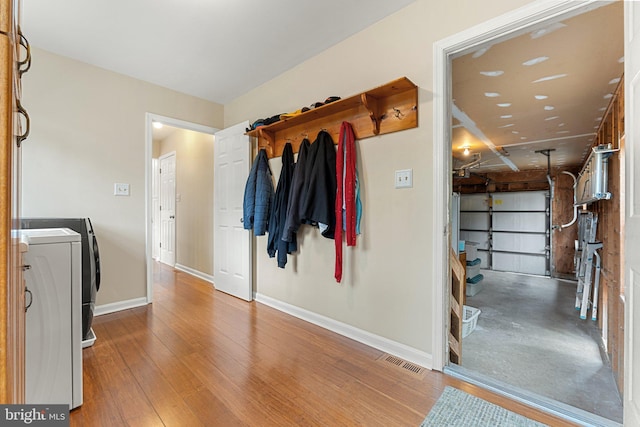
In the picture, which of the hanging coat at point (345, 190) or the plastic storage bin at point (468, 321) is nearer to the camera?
the hanging coat at point (345, 190)

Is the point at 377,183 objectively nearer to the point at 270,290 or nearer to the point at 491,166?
the point at 270,290

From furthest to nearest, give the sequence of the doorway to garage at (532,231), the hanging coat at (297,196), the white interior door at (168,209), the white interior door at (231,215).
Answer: the white interior door at (168,209) < the white interior door at (231,215) < the hanging coat at (297,196) < the doorway to garage at (532,231)

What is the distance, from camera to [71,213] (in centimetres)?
254

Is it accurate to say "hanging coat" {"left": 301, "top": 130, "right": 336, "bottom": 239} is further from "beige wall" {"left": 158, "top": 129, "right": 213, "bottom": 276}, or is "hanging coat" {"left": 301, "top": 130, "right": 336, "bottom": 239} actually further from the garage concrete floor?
"beige wall" {"left": 158, "top": 129, "right": 213, "bottom": 276}

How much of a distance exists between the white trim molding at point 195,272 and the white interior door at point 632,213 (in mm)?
3880

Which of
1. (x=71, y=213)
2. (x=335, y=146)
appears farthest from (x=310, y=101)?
(x=71, y=213)

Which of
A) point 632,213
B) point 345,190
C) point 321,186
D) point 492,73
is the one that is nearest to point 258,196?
point 321,186

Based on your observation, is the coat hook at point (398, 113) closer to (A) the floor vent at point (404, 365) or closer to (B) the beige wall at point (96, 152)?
(A) the floor vent at point (404, 365)

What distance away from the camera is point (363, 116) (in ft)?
6.90

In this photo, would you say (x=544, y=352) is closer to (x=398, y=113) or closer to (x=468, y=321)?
(x=468, y=321)

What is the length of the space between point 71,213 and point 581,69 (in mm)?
4597

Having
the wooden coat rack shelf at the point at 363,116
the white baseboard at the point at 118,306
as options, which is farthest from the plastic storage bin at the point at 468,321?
the white baseboard at the point at 118,306

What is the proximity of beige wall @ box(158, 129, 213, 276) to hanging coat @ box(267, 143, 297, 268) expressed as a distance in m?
1.74

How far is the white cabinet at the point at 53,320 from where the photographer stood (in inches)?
48.4
